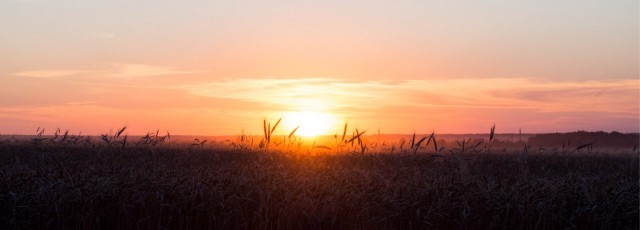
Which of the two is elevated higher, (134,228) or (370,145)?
(370,145)

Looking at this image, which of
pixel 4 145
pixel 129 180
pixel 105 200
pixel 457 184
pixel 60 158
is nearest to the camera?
pixel 105 200

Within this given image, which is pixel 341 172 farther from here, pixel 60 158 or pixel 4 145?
pixel 4 145

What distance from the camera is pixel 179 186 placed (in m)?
9.81

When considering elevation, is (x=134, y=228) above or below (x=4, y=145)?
below

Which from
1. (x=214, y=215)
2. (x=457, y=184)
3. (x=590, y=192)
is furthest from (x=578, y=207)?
(x=214, y=215)

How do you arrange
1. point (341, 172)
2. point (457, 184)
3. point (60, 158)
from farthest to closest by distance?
point (60, 158)
point (341, 172)
point (457, 184)

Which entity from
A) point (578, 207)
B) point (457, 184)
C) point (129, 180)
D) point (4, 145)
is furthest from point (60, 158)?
point (578, 207)

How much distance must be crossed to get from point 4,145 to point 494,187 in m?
15.0

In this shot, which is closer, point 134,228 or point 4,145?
point 134,228

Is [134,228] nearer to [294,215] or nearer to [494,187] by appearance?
[294,215]

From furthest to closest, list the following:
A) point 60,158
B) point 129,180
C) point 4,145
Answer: point 4,145, point 60,158, point 129,180

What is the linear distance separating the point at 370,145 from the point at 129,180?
1099 centimetres

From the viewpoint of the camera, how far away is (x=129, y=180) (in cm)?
1001

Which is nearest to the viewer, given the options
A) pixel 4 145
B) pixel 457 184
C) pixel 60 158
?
pixel 457 184
